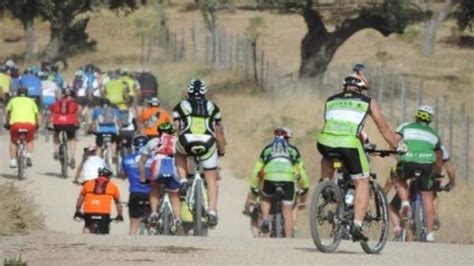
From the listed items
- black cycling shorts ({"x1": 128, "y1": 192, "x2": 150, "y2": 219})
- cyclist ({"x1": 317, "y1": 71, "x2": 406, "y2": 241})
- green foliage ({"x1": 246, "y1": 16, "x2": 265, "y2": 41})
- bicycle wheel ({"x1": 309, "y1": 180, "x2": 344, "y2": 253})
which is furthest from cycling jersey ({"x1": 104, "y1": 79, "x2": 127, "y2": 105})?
green foliage ({"x1": 246, "y1": 16, "x2": 265, "y2": 41})

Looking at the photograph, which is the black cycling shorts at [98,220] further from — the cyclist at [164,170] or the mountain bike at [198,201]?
the mountain bike at [198,201]

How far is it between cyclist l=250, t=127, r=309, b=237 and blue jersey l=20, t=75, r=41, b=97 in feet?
51.4

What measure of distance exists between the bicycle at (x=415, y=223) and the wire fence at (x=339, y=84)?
30.3ft

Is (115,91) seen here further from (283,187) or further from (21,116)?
(283,187)

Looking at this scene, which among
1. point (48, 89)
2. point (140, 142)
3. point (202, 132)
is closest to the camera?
point (202, 132)

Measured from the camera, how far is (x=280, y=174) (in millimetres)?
19281

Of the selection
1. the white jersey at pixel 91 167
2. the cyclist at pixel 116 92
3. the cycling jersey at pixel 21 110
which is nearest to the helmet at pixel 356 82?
the white jersey at pixel 91 167

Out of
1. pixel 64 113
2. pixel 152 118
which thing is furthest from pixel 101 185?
pixel 64 113

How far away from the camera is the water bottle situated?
13.4m

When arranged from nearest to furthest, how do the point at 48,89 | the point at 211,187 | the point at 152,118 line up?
the point at 211,187 < the point at 152,118 < the point at 48,89

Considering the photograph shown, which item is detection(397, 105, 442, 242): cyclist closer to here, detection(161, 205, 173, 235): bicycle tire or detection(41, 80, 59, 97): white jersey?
detection(161, 205, 173, 235): bicycle tire

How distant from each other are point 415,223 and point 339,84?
2220cm

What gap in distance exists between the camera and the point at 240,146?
33562 millimetres

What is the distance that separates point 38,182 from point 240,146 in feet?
21.8
